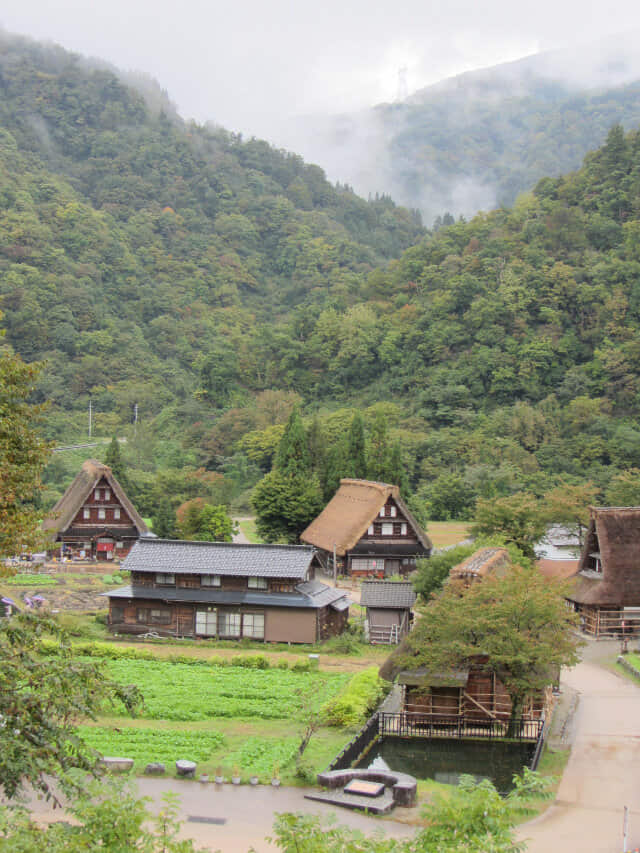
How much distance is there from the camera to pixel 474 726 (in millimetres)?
22703

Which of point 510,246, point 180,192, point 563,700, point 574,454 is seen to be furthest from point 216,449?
point 180,192

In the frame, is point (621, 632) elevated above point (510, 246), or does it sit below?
below

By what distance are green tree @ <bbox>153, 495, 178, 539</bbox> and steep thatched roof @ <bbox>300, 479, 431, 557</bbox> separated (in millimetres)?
6870

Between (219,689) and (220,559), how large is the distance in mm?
7997

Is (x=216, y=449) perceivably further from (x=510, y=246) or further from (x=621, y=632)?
(x=621, y=632)

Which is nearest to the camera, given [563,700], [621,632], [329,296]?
[563,700]

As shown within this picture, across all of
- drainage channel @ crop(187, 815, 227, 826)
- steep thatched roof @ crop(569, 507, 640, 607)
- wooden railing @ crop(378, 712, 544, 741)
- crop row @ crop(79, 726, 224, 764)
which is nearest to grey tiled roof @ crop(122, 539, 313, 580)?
wooden railing @ crop(378, 712, 544, 741)

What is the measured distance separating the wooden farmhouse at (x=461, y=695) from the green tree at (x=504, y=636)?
0.86ft

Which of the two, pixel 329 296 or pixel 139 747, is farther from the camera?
pixel 329 296

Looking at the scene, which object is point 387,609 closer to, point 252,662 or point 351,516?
point 252,662

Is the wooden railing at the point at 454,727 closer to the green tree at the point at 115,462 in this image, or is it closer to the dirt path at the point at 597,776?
the dirt path at the point at 597,776

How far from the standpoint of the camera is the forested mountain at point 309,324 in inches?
2426

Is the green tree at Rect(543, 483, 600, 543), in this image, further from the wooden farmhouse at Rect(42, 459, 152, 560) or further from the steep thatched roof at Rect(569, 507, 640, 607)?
the wooden farmhouse at Rect(42, 459, 152, 560)

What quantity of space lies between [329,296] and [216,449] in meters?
31.5
